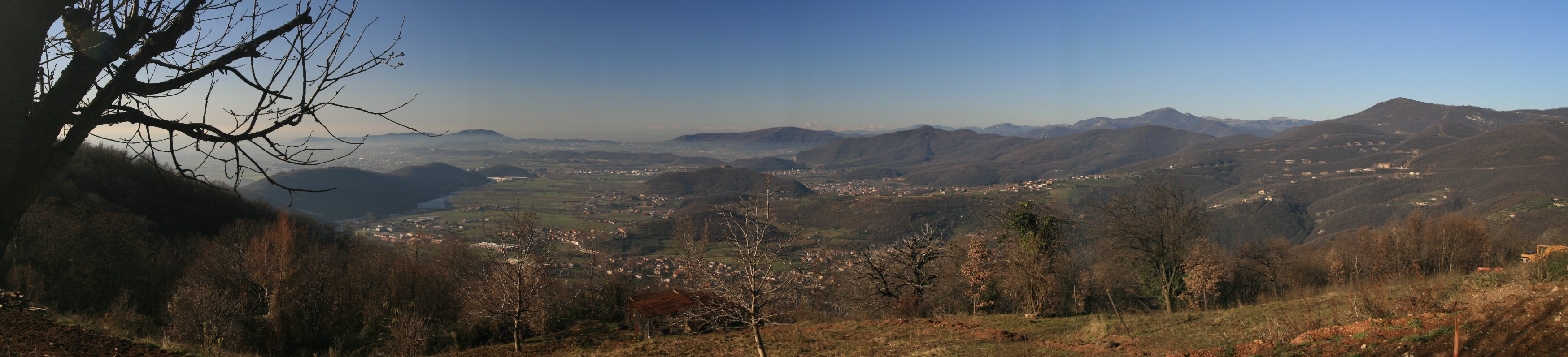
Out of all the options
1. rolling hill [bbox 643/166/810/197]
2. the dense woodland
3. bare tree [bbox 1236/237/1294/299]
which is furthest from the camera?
rolling hill [bbox 643/166/810/197]

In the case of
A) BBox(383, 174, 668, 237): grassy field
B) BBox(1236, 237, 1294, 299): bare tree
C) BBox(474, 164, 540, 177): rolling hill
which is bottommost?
BBox(383, 174, 668, 237): grassy field

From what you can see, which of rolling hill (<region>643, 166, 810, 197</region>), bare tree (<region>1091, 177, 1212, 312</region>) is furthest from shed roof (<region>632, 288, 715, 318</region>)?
rolling hill (<region>643, 166, 810, 197</region>)

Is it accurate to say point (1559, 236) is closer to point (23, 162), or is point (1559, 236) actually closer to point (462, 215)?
point (23, 162)

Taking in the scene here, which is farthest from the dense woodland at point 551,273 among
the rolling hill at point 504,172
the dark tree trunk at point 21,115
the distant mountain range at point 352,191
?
the rolling hill at point 504,172

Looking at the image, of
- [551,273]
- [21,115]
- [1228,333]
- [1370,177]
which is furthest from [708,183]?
[1370,177]

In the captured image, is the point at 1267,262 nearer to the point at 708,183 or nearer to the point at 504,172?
the point at 708,183

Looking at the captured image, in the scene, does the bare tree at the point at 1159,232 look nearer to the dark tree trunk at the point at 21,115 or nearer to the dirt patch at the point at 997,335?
the dirt patch at the point at 997,335

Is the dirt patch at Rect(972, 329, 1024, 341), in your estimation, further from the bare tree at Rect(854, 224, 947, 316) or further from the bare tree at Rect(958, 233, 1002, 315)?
the bare tree at Rect(958, 233, 1002, 315)
